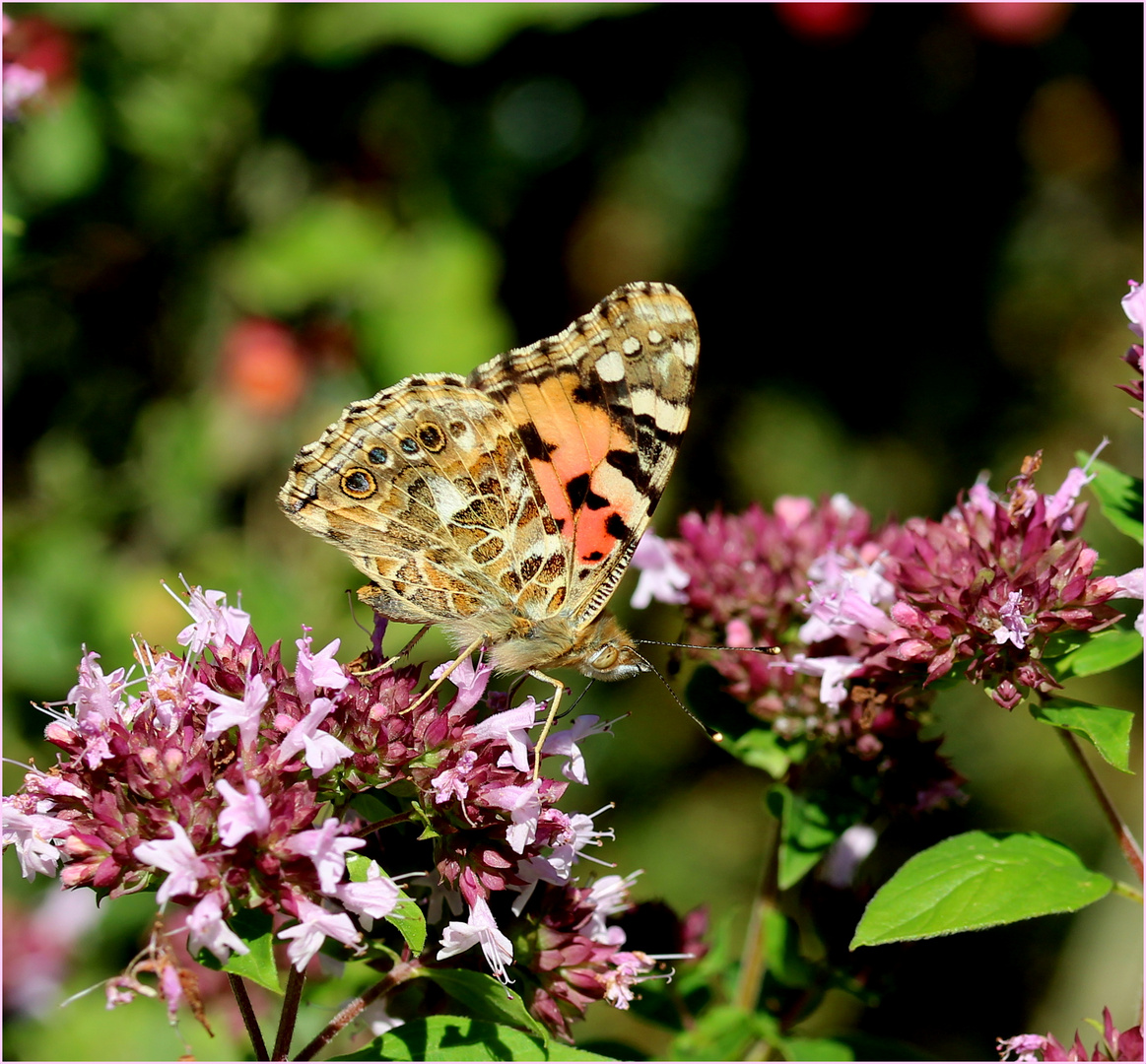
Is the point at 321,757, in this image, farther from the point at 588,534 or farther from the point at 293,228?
the point at 293,228

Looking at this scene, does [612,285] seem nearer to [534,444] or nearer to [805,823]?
[534,444]

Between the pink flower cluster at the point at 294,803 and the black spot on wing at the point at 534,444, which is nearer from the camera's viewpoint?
the pink flower cluster at the point at 294,803

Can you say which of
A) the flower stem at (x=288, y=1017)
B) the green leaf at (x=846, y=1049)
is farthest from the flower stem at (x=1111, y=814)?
the flower stem at (x=288, y=1017)

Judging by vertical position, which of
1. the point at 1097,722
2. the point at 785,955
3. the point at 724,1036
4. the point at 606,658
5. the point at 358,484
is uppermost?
the point at 358,484

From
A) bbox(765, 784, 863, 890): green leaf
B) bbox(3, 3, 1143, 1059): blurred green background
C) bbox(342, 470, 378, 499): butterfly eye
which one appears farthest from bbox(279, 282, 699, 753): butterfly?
bbox(3, 3, 1143, 1059): blurred green background

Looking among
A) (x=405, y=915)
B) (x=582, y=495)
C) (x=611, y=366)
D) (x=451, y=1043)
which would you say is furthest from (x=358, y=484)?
(x=451, y=1043)

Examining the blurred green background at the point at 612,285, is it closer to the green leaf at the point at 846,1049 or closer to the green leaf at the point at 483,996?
the green leaf at the point at 846,1049
